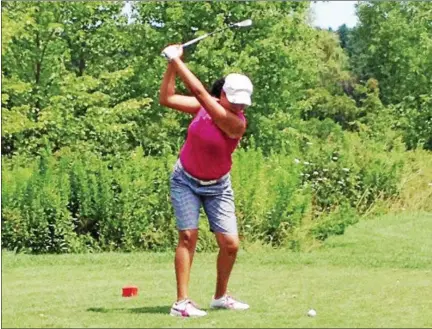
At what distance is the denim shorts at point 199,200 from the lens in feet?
20.4

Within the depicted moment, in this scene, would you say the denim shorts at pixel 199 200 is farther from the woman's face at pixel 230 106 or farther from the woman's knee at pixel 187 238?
the woman's face at pixel 230 106

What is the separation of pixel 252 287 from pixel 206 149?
2.27 m

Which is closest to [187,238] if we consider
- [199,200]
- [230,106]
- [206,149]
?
[199,200]

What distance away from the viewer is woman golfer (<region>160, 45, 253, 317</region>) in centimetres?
602

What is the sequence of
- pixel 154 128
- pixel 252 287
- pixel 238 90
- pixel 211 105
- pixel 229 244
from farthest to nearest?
pixel 154 128, pixel 252 287, pixel 229 244, pixel 238 90, pixel 211 105

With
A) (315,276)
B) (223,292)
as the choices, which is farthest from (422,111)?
(223,292)

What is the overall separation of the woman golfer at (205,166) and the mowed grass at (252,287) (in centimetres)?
31

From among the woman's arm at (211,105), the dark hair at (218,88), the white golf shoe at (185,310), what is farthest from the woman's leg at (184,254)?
the dark hair at (218,88)

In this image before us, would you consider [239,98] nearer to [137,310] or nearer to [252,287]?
[137,310]

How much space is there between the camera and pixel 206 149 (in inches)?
243

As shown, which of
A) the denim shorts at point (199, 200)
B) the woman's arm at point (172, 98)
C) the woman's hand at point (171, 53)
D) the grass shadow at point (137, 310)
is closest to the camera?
the woman's hand at point (171, 53)

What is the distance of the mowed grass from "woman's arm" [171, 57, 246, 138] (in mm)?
1148

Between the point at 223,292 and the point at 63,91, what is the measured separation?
15991 mm

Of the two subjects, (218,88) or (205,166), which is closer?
(205,166)
